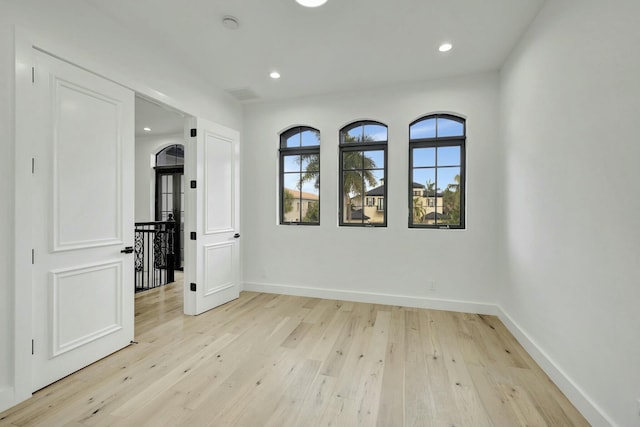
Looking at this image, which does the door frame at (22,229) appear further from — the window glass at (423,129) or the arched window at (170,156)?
the arched window at (170,156)

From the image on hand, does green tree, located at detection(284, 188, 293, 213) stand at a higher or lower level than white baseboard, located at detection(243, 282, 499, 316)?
higher

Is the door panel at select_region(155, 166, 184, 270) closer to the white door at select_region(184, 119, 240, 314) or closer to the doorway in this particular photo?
the doorway

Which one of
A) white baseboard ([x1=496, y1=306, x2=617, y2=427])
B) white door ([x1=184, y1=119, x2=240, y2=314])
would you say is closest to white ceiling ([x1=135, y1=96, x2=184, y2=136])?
white door ([x1=184, y1=119, x2=240, y2=314])

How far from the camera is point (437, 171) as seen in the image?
3.69 m

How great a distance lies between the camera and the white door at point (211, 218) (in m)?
3.39

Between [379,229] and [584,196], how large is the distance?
2.22 metres

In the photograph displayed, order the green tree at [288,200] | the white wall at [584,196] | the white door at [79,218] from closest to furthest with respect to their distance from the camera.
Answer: the white wall at [584,196], the white door at [79,218], the green tree at [288,200]

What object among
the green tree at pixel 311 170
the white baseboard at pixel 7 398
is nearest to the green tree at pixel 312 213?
the green tree at pixel 311 170

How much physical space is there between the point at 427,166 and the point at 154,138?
5.76 metres

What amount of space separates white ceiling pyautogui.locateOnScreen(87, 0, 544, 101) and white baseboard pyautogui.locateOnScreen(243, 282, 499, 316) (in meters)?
2.80

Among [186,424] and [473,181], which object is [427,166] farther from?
[186,424]

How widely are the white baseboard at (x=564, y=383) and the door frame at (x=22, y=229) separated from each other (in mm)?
3532

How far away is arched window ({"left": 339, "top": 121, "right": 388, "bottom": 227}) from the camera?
3.89 meters

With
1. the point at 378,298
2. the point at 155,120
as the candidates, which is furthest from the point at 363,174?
the point at 155,120
